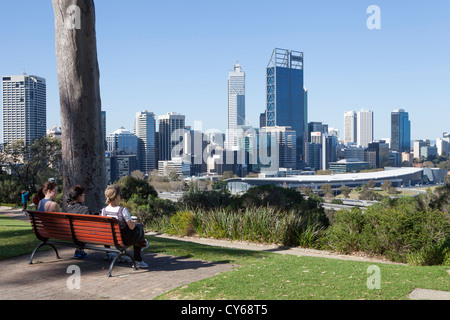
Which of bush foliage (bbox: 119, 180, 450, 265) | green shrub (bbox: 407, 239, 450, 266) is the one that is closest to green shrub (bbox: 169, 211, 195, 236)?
bush foliage (bbox: 119, 180, 450, 265)

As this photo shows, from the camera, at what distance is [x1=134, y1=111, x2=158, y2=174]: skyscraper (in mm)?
134625

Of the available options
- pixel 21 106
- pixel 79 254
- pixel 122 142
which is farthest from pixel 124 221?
pixel 122 142

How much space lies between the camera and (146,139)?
142 meters

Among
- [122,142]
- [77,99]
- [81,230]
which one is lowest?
[81,230]

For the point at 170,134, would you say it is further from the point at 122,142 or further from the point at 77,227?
the point at 77,227

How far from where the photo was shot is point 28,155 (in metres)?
34.6

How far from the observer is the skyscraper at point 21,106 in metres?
84.8

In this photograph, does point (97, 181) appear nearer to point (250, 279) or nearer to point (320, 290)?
point (250, 279)

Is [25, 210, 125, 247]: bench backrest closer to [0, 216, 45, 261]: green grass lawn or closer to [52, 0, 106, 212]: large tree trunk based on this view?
[0, 216, 45, 261]: green grass lawn

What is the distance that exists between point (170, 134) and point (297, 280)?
151 m

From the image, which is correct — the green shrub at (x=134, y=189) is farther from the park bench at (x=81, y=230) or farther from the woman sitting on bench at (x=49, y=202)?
the park bench at (x=81, y=230)

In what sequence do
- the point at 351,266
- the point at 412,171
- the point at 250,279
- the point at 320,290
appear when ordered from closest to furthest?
the point at 320,290, the point at 250,279, the point at 351,266, the point at 412,171

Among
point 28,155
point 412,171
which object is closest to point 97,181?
point 28,155
